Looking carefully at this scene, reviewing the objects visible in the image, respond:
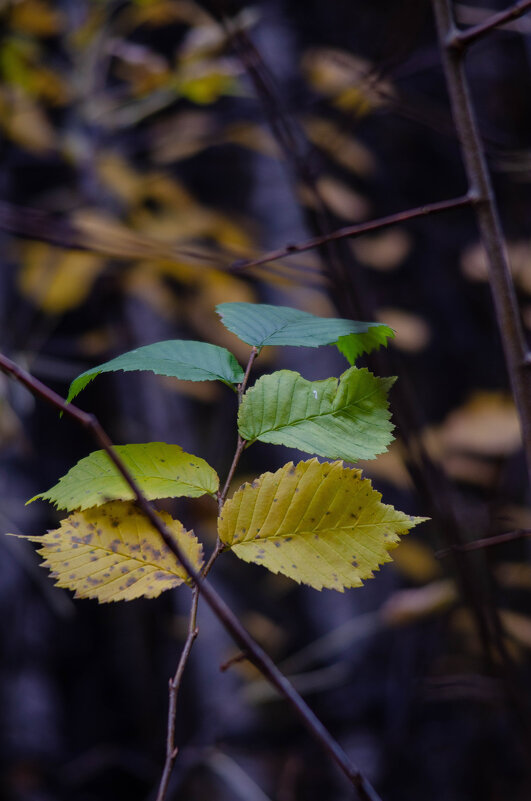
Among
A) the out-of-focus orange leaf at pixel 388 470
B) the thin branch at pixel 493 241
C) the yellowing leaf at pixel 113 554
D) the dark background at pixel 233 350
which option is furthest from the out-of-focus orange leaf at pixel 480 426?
the yellowing leaf at pixel 113 554

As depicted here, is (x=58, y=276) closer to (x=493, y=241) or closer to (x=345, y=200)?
(x=345, y=200)

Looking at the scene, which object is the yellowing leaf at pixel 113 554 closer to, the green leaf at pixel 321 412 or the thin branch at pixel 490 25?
the green leaf at pixel 321 412

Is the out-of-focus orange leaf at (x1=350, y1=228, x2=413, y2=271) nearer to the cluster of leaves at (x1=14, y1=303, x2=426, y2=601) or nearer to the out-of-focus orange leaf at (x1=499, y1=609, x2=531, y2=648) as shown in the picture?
the out-of-focus orange leaf at (x1=499, y1=609, x2=531, y2=648)

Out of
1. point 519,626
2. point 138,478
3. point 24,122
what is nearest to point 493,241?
point 138,478

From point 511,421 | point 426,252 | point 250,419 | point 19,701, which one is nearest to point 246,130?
point 426,252

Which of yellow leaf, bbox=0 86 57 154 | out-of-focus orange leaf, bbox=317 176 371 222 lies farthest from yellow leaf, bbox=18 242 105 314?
out-of-focus orange leaf, bbox=317 176 371 222
